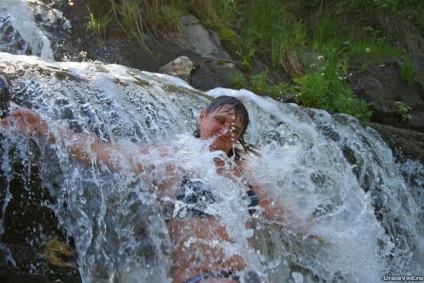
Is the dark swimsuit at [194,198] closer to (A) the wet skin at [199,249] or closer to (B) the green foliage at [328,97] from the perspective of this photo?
(A) the wet skin at [199,249]

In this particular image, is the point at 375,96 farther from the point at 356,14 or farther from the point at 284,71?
the point at 356,14

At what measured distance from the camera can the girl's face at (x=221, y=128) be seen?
2771mm

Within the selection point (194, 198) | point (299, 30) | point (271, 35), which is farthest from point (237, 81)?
point (194, 198)

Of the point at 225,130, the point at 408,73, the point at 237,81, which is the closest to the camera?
the point at 225,130

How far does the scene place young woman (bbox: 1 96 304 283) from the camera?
95.1 inches

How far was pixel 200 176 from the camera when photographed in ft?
8.66

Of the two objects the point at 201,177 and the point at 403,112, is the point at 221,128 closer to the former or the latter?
the point at 201,177

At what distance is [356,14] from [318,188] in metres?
5.34

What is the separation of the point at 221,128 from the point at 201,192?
39cm

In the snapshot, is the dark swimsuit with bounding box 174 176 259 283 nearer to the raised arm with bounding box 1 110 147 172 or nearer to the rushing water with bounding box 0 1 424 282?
the rushing water with bounding box 0 1 424 282

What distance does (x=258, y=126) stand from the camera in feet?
13.3

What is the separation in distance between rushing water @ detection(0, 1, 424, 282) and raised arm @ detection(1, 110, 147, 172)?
5cm

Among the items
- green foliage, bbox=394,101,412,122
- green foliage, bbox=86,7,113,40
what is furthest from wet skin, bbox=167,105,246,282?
green foliage, bbox=394,101,412,122

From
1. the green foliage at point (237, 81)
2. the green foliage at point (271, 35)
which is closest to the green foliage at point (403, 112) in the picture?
the green foliage at point (271, 35)
